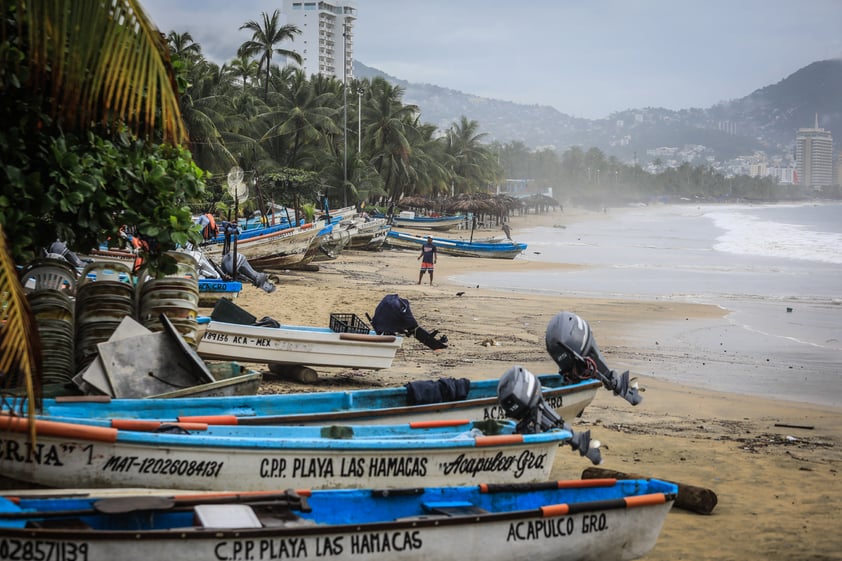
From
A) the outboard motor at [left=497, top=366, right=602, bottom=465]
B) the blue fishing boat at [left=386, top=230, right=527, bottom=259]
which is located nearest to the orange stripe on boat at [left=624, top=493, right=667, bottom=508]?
the outboard motor at [left=497, top=366, right=602, bottom=465]

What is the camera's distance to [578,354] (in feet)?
32.9

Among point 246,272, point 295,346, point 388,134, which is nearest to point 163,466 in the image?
point 295,346

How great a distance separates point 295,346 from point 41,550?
7.53m

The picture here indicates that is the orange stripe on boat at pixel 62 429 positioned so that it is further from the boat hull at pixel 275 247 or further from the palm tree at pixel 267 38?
the palm tree at pixel 267 38

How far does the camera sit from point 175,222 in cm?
890

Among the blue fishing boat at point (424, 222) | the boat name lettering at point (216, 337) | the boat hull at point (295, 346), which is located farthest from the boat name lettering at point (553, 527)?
the blue fishing boat at point (424, 222)

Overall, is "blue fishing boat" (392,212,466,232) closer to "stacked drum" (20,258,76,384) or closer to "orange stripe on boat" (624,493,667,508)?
"stacked drum" (20,258,76,384)

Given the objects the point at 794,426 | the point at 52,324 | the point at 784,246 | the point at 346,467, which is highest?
the point at 52,324

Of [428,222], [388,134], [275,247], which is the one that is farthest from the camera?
[388,134]

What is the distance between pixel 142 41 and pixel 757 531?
21.4 ft

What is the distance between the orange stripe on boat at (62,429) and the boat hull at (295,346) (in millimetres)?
5492

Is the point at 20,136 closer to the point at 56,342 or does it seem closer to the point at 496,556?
the point at 56,342

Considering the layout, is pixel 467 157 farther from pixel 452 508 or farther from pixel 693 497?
pixel 452 508

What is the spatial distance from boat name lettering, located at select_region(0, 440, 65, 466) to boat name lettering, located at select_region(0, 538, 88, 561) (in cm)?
165
